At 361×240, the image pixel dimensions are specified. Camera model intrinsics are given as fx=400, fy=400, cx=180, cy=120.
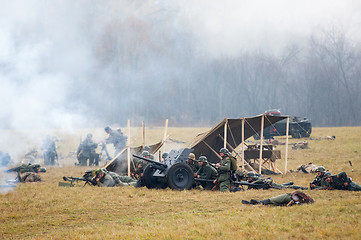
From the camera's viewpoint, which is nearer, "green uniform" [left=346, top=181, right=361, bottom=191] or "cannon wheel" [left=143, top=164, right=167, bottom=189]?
"green uniform" [left=346, top=181, right=361, bottom=191]

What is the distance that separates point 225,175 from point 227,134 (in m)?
5.52

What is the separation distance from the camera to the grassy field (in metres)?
7.92

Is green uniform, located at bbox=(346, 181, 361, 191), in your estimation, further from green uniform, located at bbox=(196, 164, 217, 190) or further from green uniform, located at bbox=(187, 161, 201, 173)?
green uniform, located at bbox=(187, 161, 201, 173)

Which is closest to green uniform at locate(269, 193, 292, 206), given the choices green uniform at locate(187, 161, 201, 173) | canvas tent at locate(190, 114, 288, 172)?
green uniform at locate(187, 161, 201, 173)

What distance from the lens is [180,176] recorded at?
14.6m

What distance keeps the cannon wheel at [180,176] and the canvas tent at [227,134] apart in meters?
3.94

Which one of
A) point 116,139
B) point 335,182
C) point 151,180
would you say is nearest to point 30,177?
point 151,180

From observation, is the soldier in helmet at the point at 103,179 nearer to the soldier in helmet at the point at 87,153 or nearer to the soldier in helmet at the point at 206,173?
the soldier in helmet at the point at 206,173

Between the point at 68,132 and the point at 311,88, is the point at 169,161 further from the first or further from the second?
the point at 311,88

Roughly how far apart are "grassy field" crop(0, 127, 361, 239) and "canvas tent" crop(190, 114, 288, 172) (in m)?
4.08

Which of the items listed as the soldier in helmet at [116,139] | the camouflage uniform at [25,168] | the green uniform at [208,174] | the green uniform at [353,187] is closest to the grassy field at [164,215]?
the green uniform at [353,187]

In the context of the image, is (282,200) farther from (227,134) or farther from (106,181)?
(227,134)

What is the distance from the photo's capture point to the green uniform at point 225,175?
14250 millimetres

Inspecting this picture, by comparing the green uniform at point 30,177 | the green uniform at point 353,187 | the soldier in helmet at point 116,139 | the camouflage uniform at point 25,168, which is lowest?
the green uniform at point 30,177
